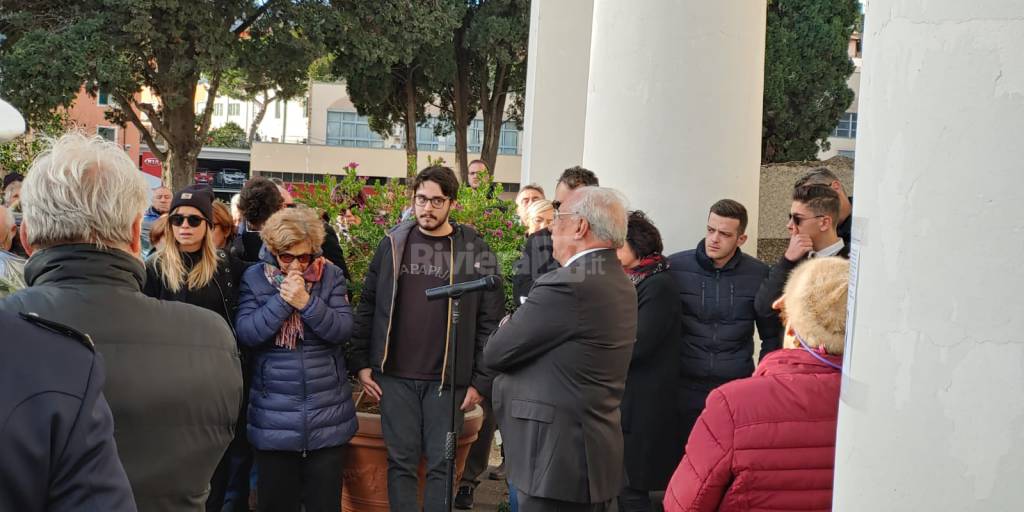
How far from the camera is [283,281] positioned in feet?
17.5

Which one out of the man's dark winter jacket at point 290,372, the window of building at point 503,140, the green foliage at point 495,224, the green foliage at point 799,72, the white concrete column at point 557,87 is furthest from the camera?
the window of building at point 503,140

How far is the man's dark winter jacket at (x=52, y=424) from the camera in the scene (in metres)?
1.58

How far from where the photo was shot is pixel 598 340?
4.24 metres

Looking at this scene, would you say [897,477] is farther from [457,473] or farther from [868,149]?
[457,473]

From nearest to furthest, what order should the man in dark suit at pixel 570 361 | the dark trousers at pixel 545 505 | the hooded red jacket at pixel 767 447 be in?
the hooded red jacket at pixel 767 447 → the man in dark suit at pixel 570 361 → the dark trousers at pixel 545 505

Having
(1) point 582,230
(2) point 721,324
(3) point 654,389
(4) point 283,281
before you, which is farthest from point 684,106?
(4) point 283,281

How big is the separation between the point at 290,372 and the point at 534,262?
5.22 ft

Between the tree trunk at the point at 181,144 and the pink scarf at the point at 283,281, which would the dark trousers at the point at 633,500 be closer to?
the pink scarf at the point at 283,281

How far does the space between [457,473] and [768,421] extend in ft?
11.5

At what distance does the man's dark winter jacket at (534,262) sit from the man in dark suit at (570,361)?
5.60 feet

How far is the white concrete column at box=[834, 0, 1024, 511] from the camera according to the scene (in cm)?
218

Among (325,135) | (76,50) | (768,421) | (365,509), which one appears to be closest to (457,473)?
(365,509)

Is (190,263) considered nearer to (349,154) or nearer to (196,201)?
(196,201)

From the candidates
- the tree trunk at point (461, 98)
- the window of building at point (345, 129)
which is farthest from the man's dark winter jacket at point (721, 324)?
the window of building at point (345, 129)
